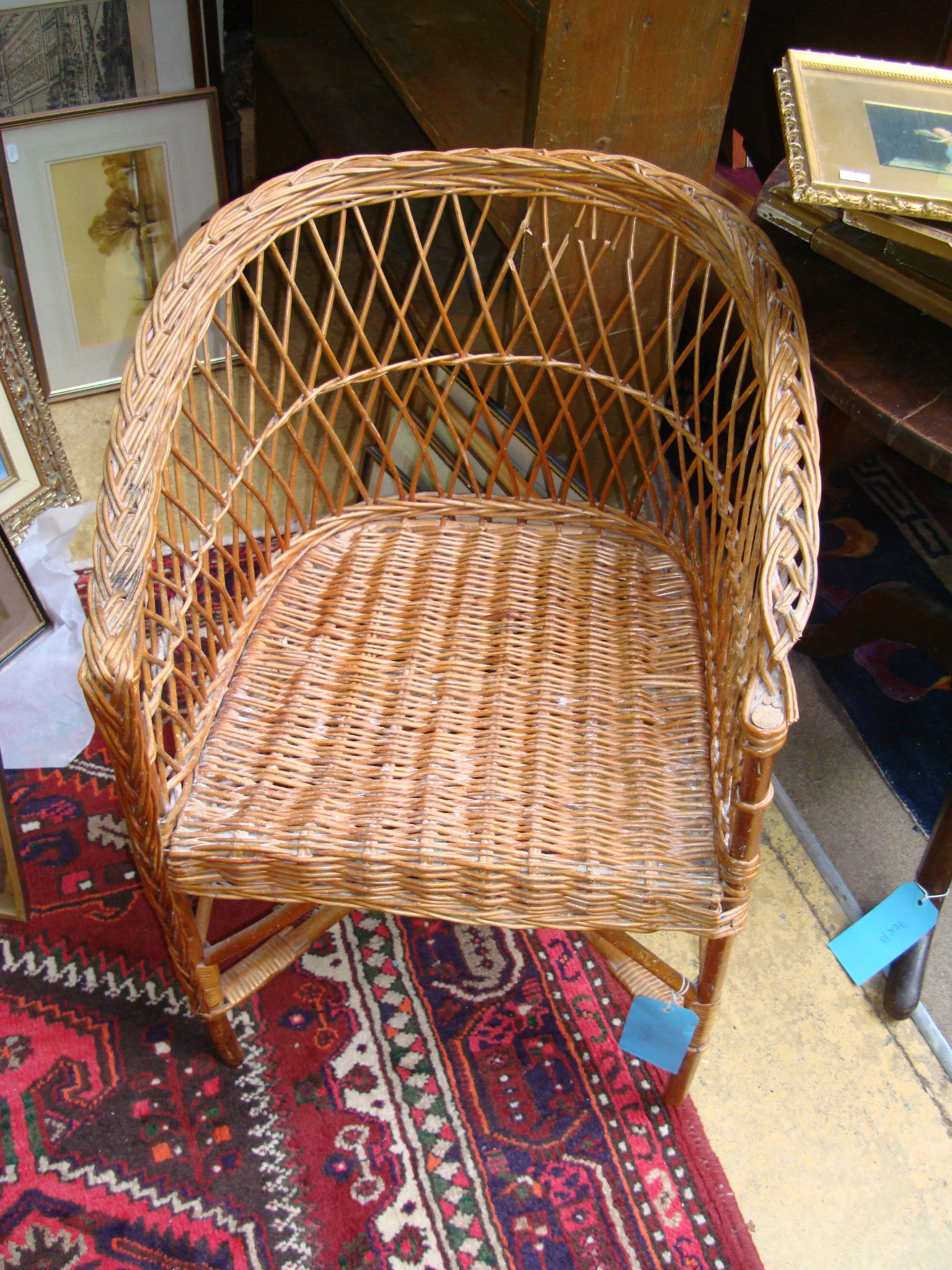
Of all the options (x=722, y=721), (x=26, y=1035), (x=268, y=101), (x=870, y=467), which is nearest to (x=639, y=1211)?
(x=722, y=721)

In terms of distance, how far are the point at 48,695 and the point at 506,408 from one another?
0.79 metres

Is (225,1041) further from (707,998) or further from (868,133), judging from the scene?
(868,133)

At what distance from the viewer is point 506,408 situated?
1.57m

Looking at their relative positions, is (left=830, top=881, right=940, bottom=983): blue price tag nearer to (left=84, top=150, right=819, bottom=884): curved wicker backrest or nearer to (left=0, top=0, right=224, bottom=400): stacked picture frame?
(left=84, top=150, right=819, bottom=884): curved wicker backrest

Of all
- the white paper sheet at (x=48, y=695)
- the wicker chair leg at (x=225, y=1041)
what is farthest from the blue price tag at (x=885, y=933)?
the white paper sheet at (x=48, y=695)

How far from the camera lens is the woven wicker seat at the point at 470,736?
91cm

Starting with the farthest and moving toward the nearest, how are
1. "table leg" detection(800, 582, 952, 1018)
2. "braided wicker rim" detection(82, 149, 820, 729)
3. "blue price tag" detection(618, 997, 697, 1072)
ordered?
"table leg" detection(800, 582, 952, 1018) → "blue price tag" detection(618, 997, 697, 1072) → "braided wicker rim" detection(82, 149, 820, 729)

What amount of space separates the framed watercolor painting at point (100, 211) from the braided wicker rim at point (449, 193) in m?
0.86

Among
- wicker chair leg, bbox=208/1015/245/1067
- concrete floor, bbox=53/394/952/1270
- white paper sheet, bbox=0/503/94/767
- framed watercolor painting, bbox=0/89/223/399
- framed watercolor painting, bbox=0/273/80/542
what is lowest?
concrete floor, bbox=53/394/952/1270

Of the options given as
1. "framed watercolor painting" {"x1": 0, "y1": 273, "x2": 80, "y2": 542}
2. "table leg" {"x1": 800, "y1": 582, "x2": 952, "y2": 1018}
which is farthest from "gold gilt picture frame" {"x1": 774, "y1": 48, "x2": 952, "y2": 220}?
"framed watercolor painting" {"x1": 0, "y1": 273, "x2": 80, "y2": 542}

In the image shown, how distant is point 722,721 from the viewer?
3.20 ft

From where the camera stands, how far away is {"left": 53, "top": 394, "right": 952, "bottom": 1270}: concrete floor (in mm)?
1125

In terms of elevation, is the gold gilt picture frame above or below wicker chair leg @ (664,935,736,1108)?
above

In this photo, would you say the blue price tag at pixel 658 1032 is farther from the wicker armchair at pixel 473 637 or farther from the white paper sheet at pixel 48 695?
the white paper sheet at pixel 48 695
